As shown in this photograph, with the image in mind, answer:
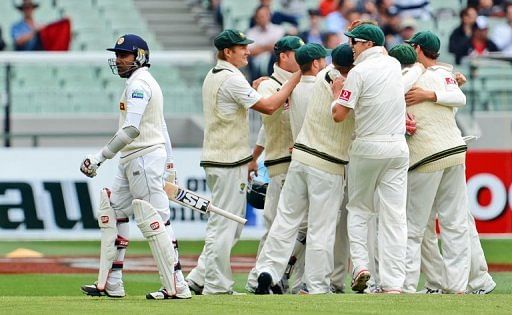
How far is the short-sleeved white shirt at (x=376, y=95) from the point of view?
11781mm

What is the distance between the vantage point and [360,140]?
11938 millimetres

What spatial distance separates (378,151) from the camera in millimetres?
11859

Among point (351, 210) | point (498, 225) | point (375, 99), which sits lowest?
point (498, 225)

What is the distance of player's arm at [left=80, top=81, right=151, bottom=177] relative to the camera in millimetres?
10820

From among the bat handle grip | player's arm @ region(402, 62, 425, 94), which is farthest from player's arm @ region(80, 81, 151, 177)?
player's arm @ region(402, 62, 425, 94)

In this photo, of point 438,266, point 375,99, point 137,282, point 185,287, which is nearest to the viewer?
point 185,287

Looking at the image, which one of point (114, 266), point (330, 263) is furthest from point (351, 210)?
point (114, 266)

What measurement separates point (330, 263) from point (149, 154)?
208cm

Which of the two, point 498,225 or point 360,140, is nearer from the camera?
point 360,140

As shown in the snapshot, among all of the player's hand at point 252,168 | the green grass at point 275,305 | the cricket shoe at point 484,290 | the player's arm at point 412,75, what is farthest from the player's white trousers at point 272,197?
the cricket shoe at point 484,290

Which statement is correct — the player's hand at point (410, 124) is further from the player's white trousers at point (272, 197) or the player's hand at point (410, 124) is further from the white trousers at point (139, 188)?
the white trousers at point (139, 188)

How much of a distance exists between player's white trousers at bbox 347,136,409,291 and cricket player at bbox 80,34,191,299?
1684 mm

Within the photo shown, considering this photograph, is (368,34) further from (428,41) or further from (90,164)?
(90,164)

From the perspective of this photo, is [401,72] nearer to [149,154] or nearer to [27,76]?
[149,154]
